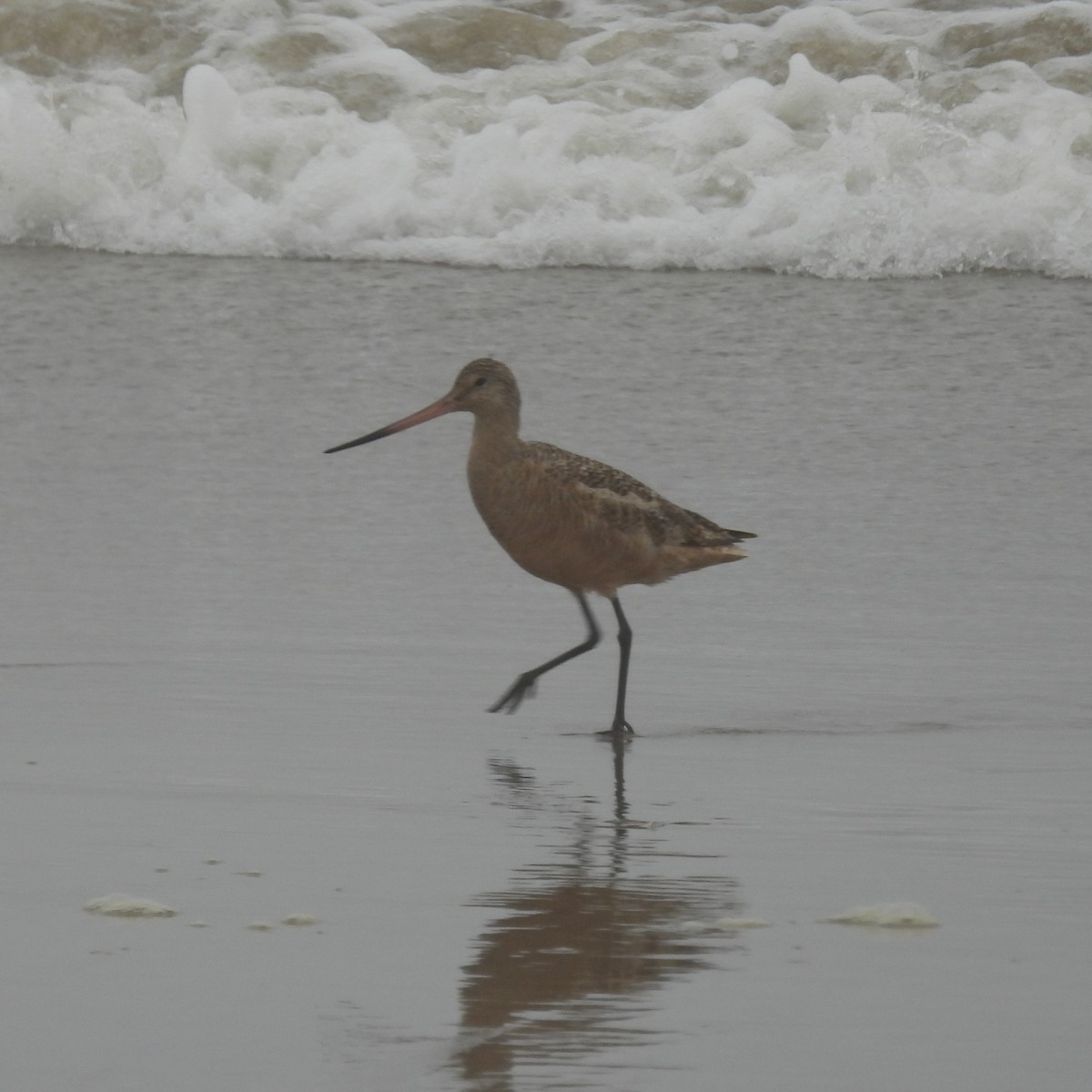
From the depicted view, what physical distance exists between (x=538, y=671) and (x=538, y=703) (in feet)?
0.53

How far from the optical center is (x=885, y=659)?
5.55 meters

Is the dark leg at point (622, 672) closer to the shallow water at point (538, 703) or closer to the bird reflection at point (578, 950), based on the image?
the shallow water at point (538, 703)

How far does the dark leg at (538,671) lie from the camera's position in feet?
16.9

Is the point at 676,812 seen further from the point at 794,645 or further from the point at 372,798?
the point at 794,645

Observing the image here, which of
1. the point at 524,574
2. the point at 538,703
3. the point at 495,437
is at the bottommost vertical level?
the point at 538,703

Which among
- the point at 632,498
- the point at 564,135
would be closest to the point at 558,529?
the point at 632,498

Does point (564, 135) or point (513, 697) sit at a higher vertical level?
point (564, 135)

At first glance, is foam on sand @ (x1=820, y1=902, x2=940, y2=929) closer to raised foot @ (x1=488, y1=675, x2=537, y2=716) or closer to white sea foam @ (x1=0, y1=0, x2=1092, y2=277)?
raised foot @ (x1=488, y1=675, x2=537, y2=716)

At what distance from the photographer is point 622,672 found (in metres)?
5.22

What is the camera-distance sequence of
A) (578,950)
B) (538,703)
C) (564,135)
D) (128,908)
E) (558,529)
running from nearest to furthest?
1. (578,950)
2. (128,908)
3. (538,703)
4. (558,529)
5. (564,135)

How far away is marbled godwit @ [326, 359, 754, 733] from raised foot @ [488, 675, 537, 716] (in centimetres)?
33

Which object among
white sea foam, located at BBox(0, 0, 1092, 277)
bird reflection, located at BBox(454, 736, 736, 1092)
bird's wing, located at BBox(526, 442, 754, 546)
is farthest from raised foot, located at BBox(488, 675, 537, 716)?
white sea foam, located at BBox(0, 0, 1092, 277)

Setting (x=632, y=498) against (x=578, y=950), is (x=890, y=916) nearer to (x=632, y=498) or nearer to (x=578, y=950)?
(x=578, y=950)

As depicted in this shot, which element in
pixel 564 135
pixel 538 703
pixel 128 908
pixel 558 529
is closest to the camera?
pixel 128 908
